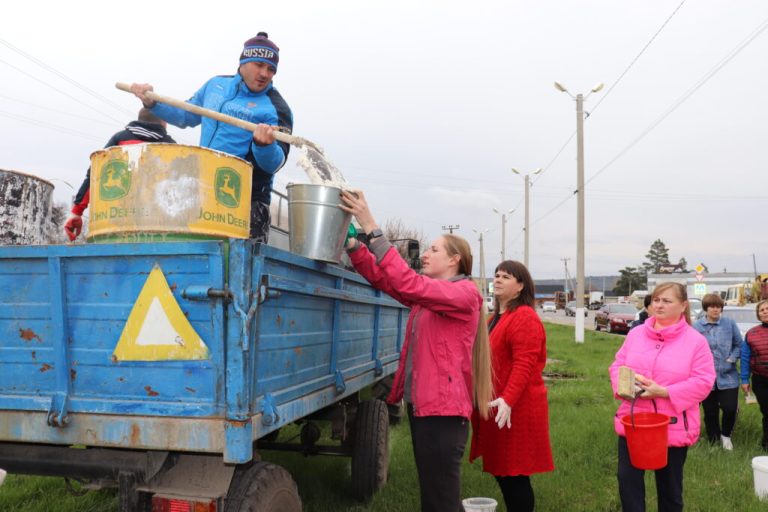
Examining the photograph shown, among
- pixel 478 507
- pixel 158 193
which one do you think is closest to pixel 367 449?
pixel 478 507

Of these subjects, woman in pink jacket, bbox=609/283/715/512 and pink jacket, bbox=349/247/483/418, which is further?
woman in pink jacket, bbox=609/283/715/512

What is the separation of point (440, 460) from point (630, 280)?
10704 centimetres

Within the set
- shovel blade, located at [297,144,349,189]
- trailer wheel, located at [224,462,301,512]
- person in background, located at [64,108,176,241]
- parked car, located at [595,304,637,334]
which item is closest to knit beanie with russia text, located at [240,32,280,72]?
person in background, located at [64,108,176,241]

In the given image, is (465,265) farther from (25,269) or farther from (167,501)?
(25,269)

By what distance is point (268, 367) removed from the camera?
2.42 m

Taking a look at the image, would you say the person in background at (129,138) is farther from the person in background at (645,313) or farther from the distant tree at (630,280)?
the distant tree at (630,280)

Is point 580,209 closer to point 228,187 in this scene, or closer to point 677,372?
point 677,372

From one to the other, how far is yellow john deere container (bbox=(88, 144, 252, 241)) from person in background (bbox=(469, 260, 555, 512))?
208 cm

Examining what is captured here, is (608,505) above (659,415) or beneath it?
beneath

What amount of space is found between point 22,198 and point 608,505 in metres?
4.42

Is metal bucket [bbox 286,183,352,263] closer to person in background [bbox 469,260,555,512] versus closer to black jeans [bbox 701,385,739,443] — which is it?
person in background [bbox 469,260,555,512]

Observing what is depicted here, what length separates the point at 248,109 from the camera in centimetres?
393

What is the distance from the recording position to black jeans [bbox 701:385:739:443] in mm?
6641

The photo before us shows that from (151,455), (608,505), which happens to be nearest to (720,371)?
(608,505)
